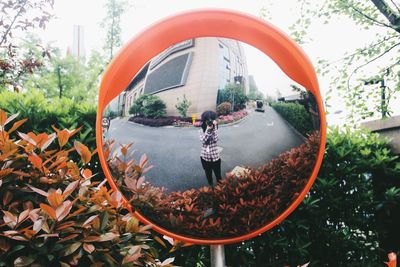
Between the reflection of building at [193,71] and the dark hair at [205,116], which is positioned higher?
the reflection of building at [193,71]

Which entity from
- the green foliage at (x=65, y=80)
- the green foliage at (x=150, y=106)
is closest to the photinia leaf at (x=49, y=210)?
the green foliage at (x=150, y=106)

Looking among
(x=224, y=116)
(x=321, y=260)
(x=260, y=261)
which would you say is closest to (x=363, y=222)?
(x=321, y=260)

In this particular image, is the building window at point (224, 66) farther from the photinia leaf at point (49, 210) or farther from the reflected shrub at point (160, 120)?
the photinia leaf at point (49, 210)

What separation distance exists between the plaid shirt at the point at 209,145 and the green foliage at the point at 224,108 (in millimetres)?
60

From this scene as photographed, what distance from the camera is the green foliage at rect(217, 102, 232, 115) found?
1.09m

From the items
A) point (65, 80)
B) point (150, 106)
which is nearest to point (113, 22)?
point (65, 80)

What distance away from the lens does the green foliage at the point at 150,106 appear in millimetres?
1118

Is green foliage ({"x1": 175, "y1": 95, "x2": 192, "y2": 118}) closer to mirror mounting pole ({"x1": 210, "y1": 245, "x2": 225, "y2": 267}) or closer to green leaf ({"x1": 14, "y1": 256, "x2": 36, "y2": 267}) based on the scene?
mirror mounting pole ({"x1": 210, "y1": 245, "x2": 225, "y2": 267})

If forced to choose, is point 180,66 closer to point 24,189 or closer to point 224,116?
point 224,116

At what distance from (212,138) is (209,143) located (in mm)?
18

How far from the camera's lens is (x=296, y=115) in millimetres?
1193

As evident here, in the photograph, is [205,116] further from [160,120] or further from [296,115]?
[296,115]

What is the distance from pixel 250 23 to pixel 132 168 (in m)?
0.57

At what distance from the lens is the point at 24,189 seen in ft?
4.14
